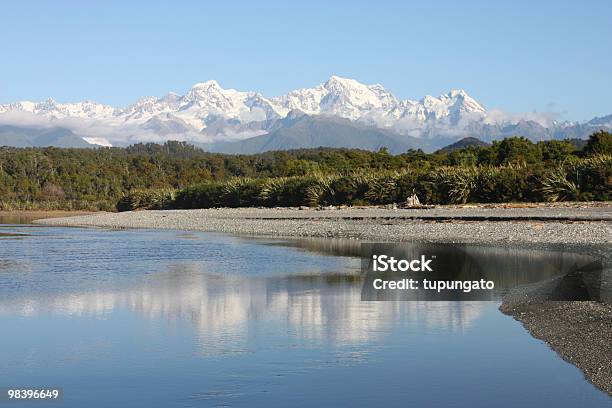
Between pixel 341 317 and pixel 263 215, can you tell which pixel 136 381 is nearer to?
pixel 341 317

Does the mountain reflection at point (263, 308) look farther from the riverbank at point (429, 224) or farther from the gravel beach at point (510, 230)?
the riverbank at point (429, 224)

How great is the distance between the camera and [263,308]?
11.9 metres

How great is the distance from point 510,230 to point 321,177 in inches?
856

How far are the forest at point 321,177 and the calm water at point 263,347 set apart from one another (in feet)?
64.9

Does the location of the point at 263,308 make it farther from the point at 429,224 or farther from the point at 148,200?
the point at 148,200

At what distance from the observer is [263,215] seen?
1578 inches

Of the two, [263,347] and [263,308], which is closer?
[263,347]

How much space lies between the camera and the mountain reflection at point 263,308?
10.1m

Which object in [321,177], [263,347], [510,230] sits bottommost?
[263,347]

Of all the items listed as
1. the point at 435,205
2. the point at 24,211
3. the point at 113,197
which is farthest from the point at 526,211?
the point at 113,197

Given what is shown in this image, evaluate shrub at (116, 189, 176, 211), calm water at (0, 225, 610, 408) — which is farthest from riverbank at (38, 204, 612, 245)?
shrub at (116, 189, 176, 211)

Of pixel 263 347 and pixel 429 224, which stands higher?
pixel 429 224

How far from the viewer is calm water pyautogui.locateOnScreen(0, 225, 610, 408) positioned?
729 cm

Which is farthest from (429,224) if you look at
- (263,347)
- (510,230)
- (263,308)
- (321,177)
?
(263,347)
